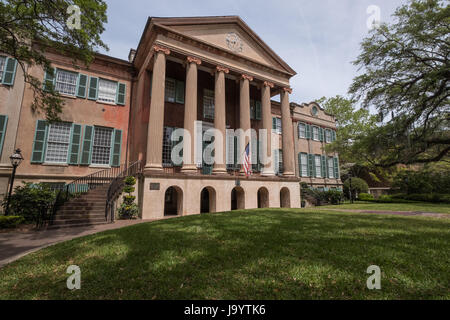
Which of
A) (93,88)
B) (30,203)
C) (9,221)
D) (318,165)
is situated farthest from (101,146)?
(318,165)

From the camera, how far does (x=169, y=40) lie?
44.3 ft

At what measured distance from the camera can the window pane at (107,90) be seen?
14.9 m

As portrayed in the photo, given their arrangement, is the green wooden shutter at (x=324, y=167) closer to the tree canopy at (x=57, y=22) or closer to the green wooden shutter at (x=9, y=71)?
the tree canopy at (x=57, y=22)

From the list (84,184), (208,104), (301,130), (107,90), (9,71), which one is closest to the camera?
(9,71)

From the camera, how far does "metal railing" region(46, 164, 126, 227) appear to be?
1048 cm

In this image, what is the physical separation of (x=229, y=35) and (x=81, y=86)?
1101cm

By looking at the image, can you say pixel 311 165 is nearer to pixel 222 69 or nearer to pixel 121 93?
pixel 222 69

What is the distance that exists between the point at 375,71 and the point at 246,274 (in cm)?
1504

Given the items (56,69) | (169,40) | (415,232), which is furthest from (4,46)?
(415,232)

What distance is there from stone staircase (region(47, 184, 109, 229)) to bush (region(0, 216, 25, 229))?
4.46 ft

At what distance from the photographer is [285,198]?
16828 millimetres
